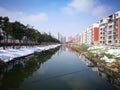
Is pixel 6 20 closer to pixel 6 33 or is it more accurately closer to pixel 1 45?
pixel 6 33

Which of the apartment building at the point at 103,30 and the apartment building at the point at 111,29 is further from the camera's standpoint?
the apartment building at the point at 103,30

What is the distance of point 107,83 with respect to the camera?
62.5ft

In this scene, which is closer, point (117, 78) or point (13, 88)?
point (13, 88)

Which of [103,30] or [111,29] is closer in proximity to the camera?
[111,29]

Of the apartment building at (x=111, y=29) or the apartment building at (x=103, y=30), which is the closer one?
the apartment building at (x=111, y=29)

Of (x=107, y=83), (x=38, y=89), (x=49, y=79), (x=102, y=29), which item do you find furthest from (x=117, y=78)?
(x=102, y=29)

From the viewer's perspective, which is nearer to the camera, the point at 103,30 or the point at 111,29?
the point at 111,29

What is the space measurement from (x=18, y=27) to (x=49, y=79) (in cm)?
3652

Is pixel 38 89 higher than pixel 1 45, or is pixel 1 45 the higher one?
pixel 1 45

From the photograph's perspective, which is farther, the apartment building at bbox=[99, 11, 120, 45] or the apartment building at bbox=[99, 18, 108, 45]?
the apartment building at bbox=[99, 18, 108, 45]

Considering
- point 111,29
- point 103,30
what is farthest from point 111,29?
point 103,30

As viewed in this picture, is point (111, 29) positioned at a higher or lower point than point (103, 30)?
lower

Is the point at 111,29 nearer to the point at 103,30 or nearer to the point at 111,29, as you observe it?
the point at 111,29

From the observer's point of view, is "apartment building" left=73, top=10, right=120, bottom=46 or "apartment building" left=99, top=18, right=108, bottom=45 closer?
"apartment building" left=73, top=10, right=120, bottom=46
